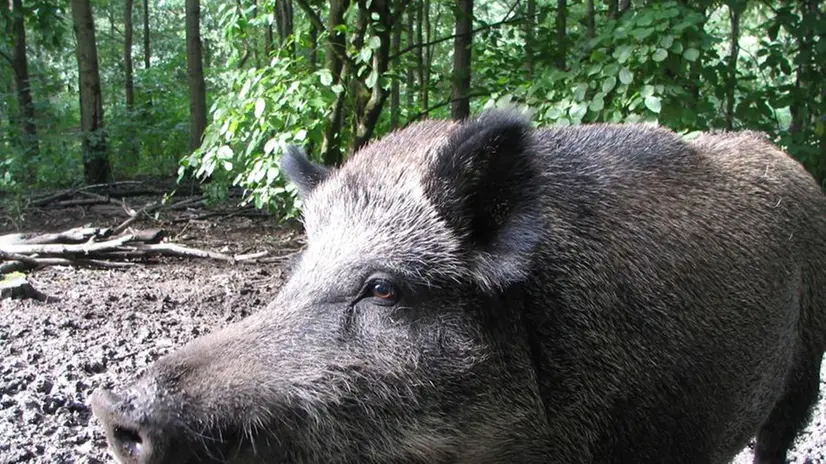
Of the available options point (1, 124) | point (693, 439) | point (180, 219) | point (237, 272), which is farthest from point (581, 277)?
point (1, 124)

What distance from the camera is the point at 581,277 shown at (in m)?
2.46

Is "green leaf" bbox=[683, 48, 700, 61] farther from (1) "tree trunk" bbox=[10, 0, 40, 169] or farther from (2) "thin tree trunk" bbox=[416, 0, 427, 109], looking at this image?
(1) "tree trunk" bbox=[10, 0, 40, 169]

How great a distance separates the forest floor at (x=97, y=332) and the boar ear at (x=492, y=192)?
6.70 ft

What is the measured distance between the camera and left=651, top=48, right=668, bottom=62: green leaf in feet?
14.0

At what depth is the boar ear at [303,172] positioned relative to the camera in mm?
3010

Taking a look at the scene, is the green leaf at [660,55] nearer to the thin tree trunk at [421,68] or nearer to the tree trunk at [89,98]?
the thin tree trunk at [421,68]

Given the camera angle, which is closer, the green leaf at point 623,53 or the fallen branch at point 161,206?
the green leaf at point 623,53

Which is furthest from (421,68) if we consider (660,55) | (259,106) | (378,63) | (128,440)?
(128,440)

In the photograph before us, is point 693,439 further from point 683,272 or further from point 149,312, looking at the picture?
point 149,312

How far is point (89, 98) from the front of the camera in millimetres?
12266

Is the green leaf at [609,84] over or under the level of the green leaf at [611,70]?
under

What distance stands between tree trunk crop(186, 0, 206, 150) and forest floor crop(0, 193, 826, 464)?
17.1 ft

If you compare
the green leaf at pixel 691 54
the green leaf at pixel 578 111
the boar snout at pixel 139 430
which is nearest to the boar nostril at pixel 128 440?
the boar snout at pixel 139 430

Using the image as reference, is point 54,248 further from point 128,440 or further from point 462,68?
point 128,440
